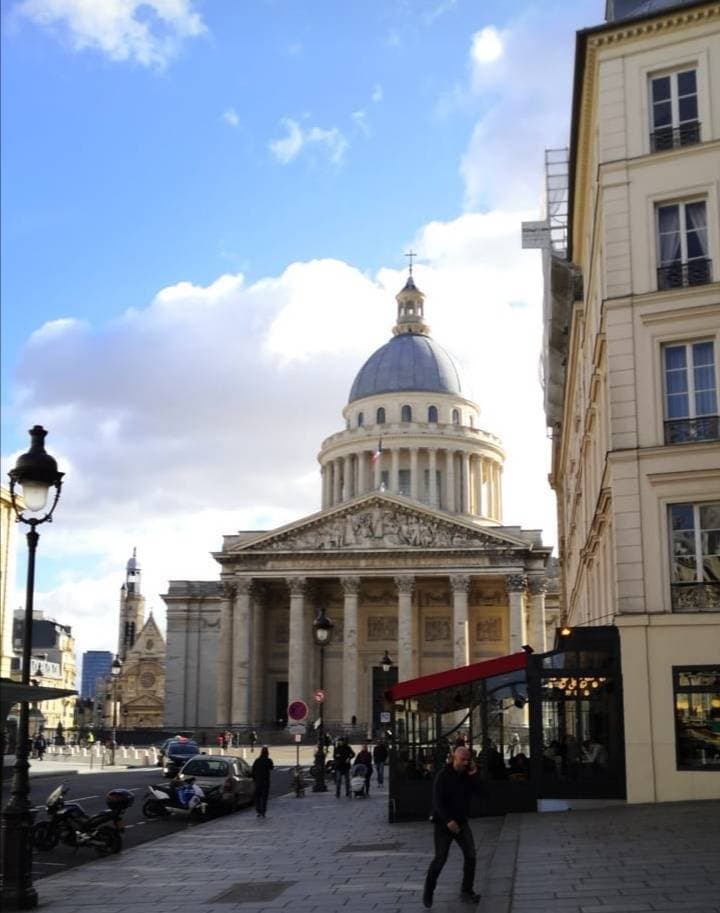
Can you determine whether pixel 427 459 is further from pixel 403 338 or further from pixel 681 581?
pixel 681 581

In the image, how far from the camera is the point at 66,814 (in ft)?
67.9

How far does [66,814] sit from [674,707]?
11.1 metres

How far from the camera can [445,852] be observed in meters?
13.0

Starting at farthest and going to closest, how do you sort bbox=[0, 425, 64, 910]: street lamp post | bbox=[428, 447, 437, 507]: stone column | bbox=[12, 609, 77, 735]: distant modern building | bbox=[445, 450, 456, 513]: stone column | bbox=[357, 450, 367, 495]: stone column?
bbox=[12, 609, 77, 735]: distant modern building, bbox=[357, 450, 367, 495]: stone column, bbox=[445, 450, 456, 513]: stone column, bbox=[428, 447, 437, 507]: stone column, bbox=[0, 425, 64, 910]: street lamp post

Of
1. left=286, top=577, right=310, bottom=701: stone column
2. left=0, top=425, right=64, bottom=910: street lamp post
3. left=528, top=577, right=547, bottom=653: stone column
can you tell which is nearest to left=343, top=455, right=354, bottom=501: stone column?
left=286, top=577, right=310, bottom=701: stone column

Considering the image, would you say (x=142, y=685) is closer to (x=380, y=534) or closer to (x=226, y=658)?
(x=226, y=658)

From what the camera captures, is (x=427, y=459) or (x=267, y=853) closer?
(x=267, y=853)

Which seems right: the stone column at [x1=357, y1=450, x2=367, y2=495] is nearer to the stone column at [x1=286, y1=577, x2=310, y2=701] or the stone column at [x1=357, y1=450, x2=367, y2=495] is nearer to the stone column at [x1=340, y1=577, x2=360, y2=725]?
the stone column at [x1=340, y1=577, x2=360, y2=725]

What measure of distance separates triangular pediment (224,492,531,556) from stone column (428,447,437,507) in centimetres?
2137

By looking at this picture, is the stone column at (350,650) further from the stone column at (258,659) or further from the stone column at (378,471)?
the stone column at (378,471)

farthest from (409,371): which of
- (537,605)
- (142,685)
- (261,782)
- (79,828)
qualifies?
(79,828)

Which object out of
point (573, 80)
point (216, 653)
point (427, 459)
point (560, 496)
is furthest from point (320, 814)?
point (427, 459)

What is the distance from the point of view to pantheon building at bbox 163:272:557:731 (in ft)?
279

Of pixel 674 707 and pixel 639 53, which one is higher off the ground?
pixel 639 53
